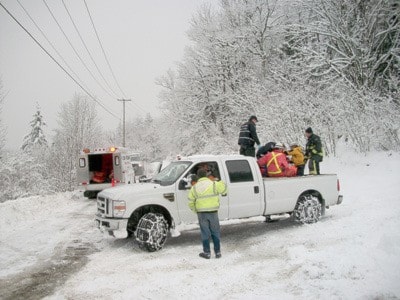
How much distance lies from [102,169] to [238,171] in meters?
12.8

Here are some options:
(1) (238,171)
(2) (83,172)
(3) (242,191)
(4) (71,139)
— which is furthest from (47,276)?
(4) (71,139)

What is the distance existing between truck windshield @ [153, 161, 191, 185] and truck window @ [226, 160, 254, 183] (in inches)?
38.6

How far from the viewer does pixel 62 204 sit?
1672 centimetres

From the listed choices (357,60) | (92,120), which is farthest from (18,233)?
(92,120)

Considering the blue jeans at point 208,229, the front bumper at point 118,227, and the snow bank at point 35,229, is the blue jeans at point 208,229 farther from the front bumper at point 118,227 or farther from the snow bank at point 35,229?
the snow bank at point 35,229

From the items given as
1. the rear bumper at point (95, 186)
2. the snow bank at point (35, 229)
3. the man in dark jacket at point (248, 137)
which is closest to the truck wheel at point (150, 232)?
the snow bank at point (35, 229)

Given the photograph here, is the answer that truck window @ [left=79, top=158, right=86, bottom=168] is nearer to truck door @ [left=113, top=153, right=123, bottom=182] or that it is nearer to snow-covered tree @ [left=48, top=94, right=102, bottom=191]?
truck door @ [left=113, top=153, right=123, bottom=182]

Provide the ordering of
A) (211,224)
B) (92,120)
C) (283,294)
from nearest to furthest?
(283,294) → (211,224) → (92,120)

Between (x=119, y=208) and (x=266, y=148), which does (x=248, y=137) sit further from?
(x=119, y=208)

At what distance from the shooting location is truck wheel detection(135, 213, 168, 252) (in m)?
7.71

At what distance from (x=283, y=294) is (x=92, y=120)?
43.5 meters

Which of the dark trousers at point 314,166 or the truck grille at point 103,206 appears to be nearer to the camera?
the truck grille at point 103,206

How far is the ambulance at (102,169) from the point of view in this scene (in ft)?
59.4

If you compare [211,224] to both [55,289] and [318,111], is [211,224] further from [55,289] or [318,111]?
[318,111]
